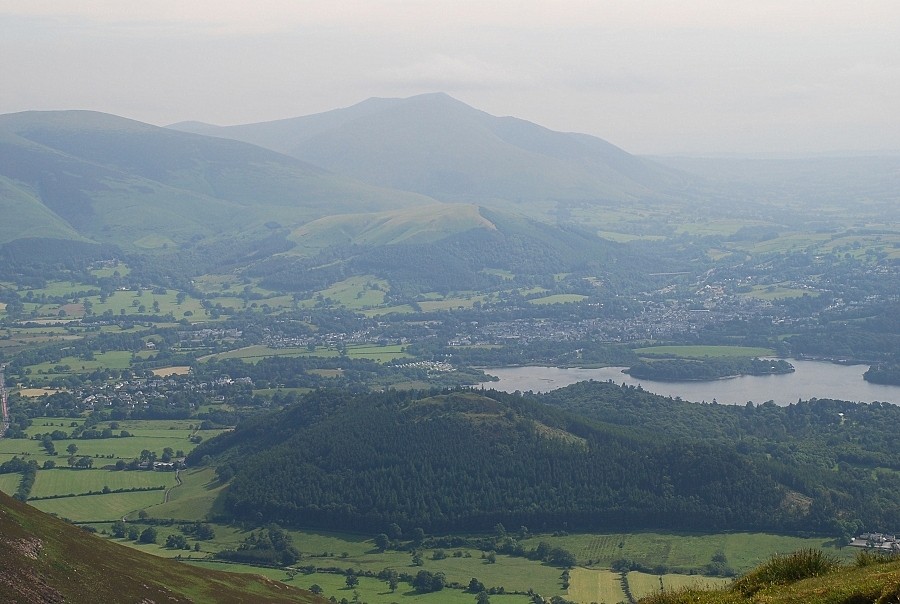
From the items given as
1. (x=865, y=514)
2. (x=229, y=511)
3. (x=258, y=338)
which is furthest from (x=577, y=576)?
(x=258, y=338)

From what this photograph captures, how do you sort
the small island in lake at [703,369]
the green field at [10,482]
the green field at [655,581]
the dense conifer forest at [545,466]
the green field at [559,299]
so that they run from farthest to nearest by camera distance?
the green field at [559,299], the small island in lake at [703,369], the green field at [10,482], the dense conifer forest at [545,466], the green field at [655,581]

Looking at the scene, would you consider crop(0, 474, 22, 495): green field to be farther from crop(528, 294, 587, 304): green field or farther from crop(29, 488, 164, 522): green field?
crop(528, 294, 587, 304): green field

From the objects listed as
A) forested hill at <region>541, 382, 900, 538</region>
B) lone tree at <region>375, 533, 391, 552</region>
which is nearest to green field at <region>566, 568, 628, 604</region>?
lone tree at <region>375, 533, 391, 552</region>

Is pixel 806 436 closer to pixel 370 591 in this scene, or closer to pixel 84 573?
pixel 370 591

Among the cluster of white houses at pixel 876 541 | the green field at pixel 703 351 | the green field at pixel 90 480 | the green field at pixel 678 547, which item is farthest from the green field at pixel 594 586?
the green field at pixel 703 351

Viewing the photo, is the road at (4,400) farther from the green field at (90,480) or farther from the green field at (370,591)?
the green field at (370,591)

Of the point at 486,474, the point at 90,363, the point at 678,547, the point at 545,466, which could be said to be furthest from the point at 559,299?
the point at 678,547

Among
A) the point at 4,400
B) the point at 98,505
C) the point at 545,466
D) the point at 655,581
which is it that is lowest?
the point at 98,505
